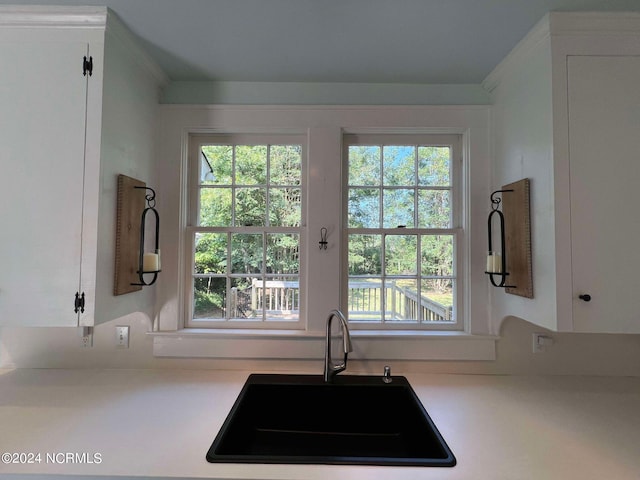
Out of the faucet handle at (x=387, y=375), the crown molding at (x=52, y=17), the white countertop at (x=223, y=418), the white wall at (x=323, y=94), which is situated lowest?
the white countertop at (x=223, y=418)

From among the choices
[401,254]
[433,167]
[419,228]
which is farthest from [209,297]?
[433,167]

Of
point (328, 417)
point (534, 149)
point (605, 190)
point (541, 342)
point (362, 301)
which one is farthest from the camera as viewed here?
point (362, 301)

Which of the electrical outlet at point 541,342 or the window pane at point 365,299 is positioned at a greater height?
the window pane at point 365,299

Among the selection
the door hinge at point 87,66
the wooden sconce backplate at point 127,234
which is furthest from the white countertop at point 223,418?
the door hinge at point 87,66

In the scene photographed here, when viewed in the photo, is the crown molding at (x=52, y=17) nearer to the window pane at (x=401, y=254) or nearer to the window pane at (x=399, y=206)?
the window pane at (x=399, y=206)

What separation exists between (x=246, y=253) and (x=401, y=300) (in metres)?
0.94

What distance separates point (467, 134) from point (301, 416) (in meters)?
1.71

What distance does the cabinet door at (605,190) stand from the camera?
1.16m

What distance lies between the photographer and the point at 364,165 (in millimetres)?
1796

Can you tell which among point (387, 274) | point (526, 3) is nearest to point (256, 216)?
point (387, 274)

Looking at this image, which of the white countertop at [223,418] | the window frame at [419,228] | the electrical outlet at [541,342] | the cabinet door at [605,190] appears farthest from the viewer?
the window frame at [419,228]

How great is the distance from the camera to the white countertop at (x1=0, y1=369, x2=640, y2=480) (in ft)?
2.97

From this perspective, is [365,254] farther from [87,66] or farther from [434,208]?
[87,66]

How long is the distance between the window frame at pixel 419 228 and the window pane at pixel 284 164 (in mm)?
277
